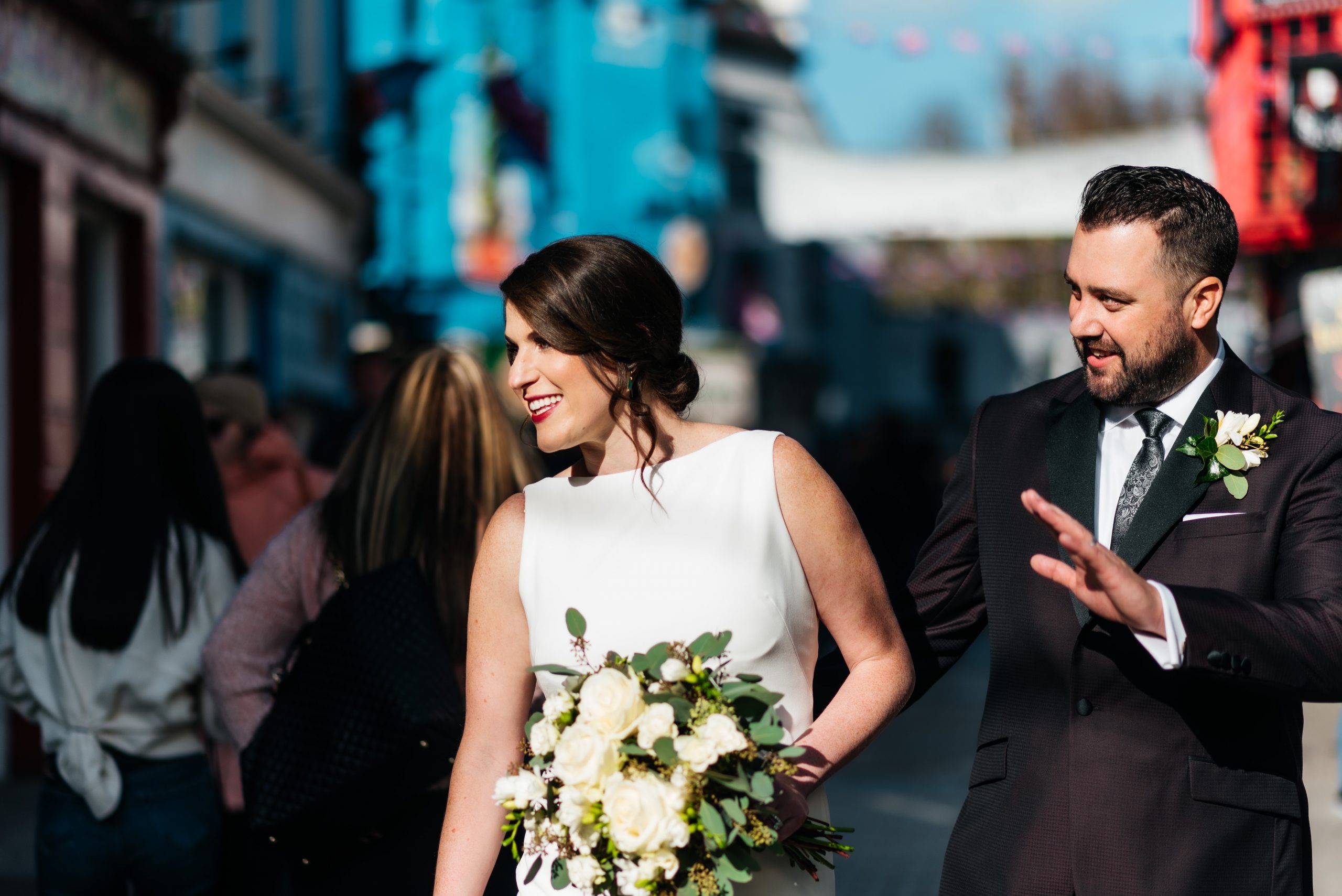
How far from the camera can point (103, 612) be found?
13.8 feet

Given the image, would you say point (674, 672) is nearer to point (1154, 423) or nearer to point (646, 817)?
point (646, 817)

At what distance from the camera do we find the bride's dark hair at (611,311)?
2797 millimetres

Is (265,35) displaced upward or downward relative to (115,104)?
upward

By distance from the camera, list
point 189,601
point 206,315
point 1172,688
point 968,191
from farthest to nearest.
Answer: point 968,191, point 206,315, point 189,601, point 1172,688

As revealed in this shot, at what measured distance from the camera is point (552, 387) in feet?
9.30

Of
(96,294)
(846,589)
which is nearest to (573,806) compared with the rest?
(846,589)

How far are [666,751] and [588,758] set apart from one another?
0.40 feet

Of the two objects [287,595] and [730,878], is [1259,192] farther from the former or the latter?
[730,878]

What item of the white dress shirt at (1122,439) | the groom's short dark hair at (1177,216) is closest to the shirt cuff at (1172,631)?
the white dress shirt at (1122,439)

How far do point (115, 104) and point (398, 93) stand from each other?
12.8 meters

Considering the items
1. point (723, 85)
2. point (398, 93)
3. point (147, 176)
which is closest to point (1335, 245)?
point (147, 176)

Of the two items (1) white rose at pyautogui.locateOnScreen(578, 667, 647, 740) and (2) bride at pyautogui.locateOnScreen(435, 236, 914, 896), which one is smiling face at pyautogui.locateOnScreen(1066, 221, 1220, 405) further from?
Answer: (1) white rose at pyautogui.locateOnScreen(578, 667, 647, 740)

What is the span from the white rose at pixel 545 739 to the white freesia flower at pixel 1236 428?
1214 millimetres

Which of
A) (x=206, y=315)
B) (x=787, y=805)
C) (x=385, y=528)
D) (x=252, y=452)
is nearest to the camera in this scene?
(x=787, y=805)
